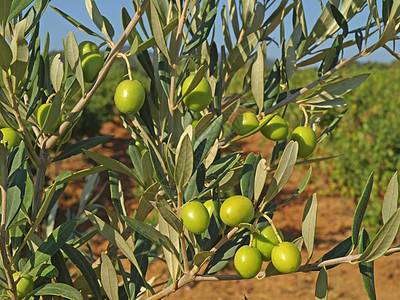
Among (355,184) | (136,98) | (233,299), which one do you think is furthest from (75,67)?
(355,184)

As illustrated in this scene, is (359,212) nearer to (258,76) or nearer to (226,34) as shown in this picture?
(258,76)

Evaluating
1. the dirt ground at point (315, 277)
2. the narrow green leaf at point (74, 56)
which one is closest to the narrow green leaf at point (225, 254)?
the narrow green leaf at point (74, 56)

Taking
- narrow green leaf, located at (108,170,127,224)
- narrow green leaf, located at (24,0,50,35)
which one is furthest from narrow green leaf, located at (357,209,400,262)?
narrow green leaf, located at (24,0,50,35)

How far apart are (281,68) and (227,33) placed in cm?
17

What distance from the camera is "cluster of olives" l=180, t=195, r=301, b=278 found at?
0.66m

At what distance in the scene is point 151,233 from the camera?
74cm

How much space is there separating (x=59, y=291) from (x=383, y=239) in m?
0.61

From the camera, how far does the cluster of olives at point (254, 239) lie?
66 centimetres

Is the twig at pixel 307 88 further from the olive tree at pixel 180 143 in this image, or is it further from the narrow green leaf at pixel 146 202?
the narrow green leaf at pixel 146 202

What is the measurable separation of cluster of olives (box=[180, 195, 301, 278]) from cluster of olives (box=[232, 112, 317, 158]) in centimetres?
21

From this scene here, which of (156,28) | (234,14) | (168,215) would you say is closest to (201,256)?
(168,215)

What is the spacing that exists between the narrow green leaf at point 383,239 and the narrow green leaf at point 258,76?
0.36 metres

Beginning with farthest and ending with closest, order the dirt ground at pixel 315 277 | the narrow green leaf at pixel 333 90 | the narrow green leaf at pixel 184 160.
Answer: the dirt ground at pixel 315 277 → the narrow green leaf at pixel 333 90 → the narrow green leaf at pixel 184 160

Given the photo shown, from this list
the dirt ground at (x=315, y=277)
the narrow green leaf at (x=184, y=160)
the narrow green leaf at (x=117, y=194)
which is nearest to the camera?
the narrow green leaf at (x=184, y=160)
